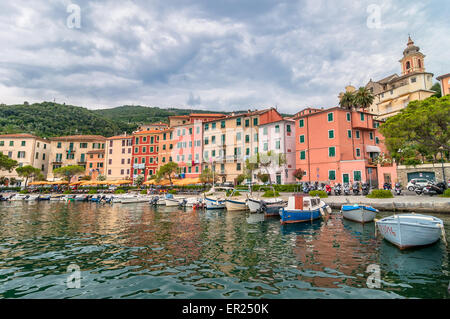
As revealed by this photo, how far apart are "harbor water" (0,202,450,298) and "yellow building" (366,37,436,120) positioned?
5818cm

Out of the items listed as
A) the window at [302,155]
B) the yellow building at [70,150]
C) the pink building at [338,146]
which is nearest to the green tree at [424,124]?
the pink building at [338,146]

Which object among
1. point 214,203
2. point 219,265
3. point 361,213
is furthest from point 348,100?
point 219,265

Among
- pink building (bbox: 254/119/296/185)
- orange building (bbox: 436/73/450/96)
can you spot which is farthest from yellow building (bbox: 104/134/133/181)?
orange building (bbox: 436/73/450/96)

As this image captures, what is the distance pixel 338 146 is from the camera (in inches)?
1501

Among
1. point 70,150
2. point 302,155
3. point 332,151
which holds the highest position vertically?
point 70,150

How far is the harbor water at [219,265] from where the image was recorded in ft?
22.8

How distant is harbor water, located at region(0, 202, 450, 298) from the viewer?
694 centimetres

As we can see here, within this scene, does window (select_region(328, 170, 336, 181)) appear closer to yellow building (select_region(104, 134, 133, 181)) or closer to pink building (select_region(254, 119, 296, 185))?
pink building (select_region(254, 119, 296, 185))

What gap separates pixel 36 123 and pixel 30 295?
10230cm

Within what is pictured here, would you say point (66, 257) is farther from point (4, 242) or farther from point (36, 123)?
point (36, 123)

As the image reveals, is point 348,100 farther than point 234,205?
Yes

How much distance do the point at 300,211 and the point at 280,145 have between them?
2748 cm

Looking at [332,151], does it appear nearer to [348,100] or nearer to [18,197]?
[348,100]
